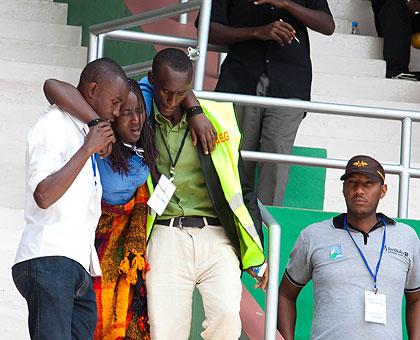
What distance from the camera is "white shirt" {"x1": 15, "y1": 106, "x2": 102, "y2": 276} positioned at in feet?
14.8

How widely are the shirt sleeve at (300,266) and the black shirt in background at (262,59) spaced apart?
107 cm

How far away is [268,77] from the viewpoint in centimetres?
684

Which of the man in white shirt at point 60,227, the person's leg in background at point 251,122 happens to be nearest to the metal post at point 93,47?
the person's leg in background at point 251,122

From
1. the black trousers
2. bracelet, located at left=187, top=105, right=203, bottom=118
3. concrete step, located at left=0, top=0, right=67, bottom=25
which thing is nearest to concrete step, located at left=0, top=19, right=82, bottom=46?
concrete step, located at left=0, top=0, right=67, bottom=25

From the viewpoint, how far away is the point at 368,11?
35.6 ft

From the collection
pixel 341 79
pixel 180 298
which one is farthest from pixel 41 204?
pixel 341 79

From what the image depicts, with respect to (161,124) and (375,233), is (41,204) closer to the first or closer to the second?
(161,124)

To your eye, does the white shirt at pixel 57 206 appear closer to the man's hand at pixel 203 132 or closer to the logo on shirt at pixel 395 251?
the man's hand at pixel 203 132

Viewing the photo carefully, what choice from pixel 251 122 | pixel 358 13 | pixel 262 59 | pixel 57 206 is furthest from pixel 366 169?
pixel 358 13

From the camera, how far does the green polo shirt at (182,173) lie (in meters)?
5.30

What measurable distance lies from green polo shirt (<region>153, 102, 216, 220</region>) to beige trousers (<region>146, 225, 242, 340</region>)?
0.08m

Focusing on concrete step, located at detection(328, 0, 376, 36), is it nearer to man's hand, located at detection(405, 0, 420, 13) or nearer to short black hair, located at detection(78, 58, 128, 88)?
man's hand, located at detection(405, 0, 420, 13)

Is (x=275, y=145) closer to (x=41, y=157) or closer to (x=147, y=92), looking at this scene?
(x=147, y=92)

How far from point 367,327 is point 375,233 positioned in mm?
495
